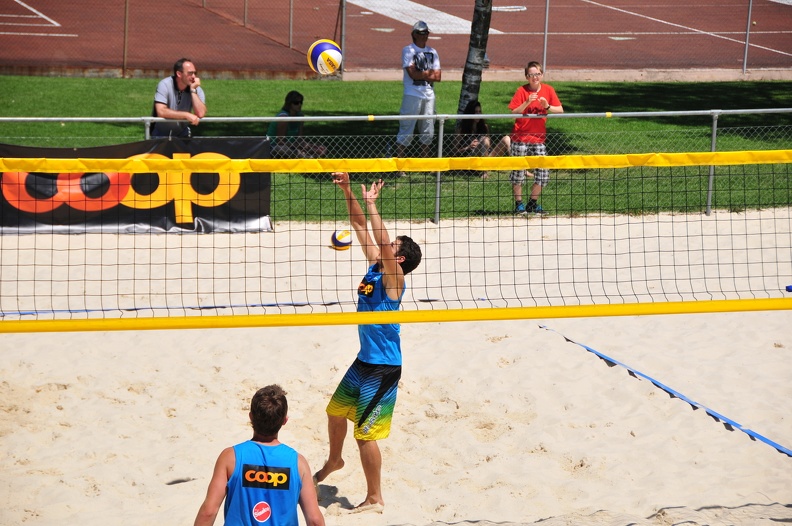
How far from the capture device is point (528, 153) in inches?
463

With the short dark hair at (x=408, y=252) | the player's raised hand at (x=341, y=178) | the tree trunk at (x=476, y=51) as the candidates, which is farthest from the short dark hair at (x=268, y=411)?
the tree trunk at (x=476, y=51)

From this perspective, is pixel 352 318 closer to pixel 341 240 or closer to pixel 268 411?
pixel 268 411

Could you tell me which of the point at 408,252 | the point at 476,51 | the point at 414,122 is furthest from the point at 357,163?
the point at 476,51

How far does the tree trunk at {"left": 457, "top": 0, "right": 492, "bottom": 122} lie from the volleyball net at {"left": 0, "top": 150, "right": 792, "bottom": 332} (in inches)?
61.6

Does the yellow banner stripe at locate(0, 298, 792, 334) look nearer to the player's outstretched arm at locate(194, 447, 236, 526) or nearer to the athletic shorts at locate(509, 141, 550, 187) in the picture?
the player's outstretched arm at locate(194, 447, 236, 526)

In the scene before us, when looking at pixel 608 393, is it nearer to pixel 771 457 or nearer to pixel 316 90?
pixel 771 457

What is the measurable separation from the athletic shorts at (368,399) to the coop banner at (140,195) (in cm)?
489

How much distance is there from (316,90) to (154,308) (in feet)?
30.5

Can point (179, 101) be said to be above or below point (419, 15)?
below

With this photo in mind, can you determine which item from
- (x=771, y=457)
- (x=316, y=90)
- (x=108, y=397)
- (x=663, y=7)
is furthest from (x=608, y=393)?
(x=663, y=7)

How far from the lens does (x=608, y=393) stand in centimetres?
776

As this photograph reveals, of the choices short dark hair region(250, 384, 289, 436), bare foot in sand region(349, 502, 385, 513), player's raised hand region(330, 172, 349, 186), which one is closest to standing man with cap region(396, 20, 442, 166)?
player's raised hand region(330, 172, 349, 186)

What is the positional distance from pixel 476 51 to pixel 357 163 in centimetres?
765

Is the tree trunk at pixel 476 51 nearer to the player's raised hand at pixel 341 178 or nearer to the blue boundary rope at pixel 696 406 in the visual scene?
the blue boundary rope at pixel 696 406
